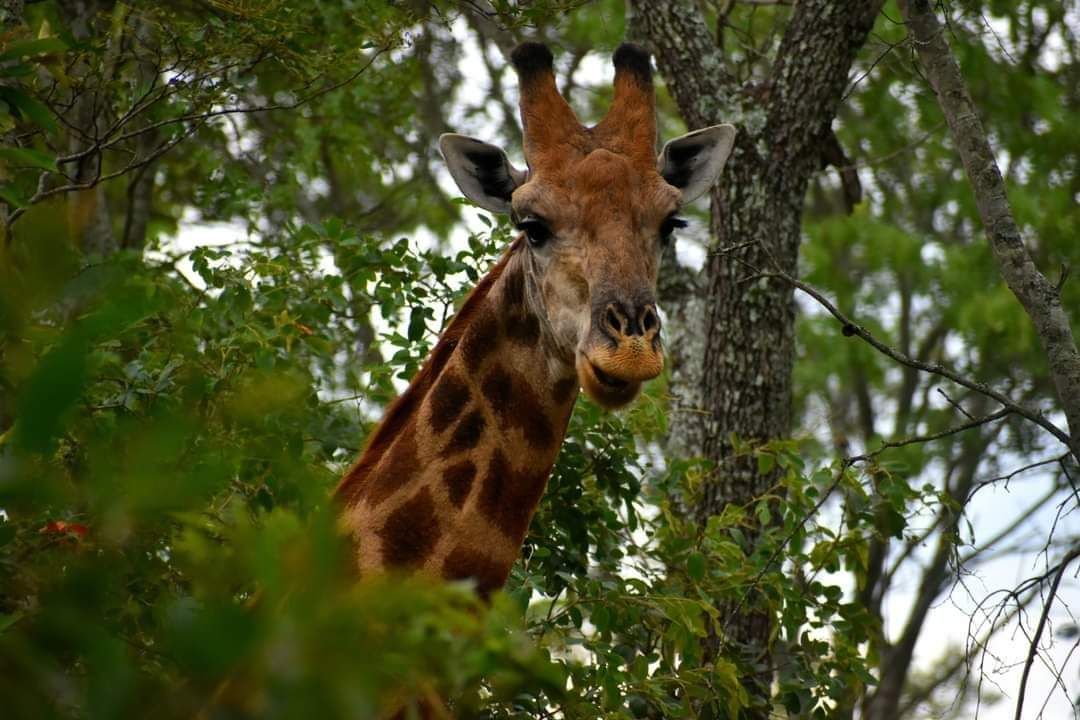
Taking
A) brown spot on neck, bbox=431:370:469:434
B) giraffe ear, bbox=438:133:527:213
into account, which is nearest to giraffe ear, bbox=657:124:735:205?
giraffe ear, bbox=438:133:527:213

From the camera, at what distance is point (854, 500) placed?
627 centimetres

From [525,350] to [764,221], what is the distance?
9.15 ft

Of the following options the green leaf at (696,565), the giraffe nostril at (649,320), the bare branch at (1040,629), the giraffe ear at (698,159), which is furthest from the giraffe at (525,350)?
the bare branch at (1040,629)

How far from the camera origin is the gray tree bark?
4.89 meters

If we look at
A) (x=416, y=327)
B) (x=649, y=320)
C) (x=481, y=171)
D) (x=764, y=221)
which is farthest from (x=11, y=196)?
(x=764, y=221)

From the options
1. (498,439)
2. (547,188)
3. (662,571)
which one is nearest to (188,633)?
(498,439)

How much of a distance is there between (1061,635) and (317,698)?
381 centimetres

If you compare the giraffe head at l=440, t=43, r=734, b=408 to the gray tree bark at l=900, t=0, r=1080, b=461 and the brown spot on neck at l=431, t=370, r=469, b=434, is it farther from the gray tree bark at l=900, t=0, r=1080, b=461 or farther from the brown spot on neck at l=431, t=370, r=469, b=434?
the gray tree bark at l=900, t=0, r=1080, b=461

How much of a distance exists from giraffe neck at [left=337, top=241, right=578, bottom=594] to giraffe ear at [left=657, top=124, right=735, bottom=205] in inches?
35.0

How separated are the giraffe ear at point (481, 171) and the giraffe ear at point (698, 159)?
2.20 ft

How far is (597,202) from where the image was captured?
4.97 m

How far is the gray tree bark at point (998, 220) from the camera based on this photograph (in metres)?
4.89

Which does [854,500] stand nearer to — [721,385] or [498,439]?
[721,385]

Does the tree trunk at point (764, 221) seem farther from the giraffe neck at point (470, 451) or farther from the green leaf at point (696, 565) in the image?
the giraffe neck at point (470, 451)
